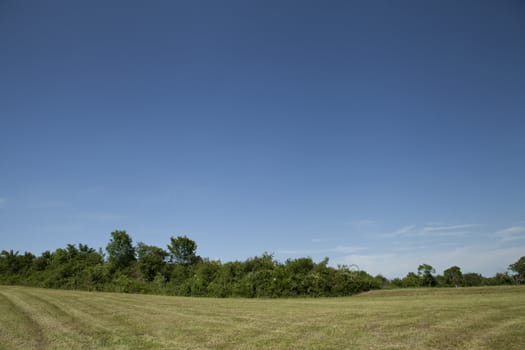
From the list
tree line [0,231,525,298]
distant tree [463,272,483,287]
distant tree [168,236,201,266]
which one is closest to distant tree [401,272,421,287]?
tree line [0,231,525,298]

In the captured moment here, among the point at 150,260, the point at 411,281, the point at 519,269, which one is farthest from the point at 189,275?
the point at 519,269

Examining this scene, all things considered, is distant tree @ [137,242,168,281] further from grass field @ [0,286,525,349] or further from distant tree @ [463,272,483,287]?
distant tree @ [463,272,483,287]

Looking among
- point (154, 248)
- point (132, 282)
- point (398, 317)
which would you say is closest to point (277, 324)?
point (398, 317)

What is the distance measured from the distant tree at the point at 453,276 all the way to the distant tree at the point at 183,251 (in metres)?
36.8

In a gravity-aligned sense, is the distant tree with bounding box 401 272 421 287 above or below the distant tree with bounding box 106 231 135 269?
below

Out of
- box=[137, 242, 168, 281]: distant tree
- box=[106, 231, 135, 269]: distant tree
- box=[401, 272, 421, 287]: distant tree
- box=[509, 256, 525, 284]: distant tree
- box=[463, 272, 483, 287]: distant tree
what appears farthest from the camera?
box=[106, 231, 135, 269]: distant tree

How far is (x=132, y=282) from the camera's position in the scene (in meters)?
39.4

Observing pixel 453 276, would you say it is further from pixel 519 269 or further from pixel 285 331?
pixel 285 331

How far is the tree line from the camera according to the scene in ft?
99.8

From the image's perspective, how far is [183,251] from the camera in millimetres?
52031

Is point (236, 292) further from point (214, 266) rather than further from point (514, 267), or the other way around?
point (514, 267)

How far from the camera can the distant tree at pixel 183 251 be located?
51281mm

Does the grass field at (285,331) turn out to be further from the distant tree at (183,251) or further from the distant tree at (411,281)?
the distant tree at (183,251)

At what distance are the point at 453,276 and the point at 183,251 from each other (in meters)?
39.7
